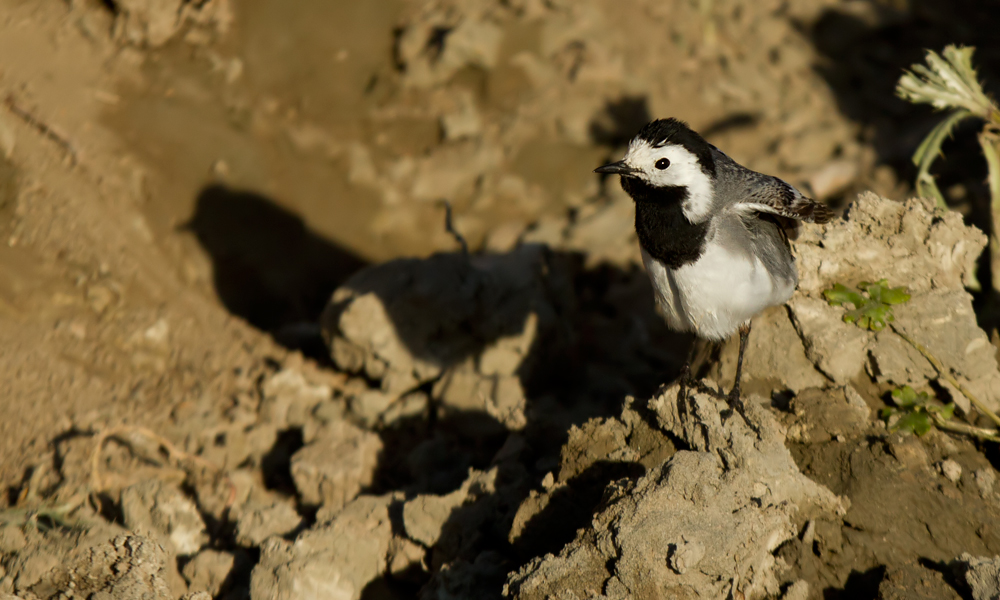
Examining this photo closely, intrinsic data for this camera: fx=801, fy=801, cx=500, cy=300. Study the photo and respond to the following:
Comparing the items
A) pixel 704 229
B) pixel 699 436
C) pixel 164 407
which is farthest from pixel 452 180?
pixel 699 436

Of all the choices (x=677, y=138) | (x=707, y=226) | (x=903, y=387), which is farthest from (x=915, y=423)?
(x=677, y=138)

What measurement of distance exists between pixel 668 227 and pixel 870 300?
1248 mm

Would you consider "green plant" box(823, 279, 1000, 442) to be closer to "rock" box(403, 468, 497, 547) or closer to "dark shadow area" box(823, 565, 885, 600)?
"dark shadow area" box(823, 565, 885, 600)

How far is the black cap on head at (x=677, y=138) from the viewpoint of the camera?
4191 mm

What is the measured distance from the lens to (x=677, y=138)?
4.19m

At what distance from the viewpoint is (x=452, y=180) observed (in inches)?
310

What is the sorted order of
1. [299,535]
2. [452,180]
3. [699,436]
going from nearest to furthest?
[699,436] → [299,535] → [452,180]

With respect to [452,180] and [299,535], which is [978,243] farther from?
[452,180]

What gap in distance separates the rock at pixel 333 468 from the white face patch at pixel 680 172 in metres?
2.51

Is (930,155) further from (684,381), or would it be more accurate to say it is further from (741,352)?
(684,381)

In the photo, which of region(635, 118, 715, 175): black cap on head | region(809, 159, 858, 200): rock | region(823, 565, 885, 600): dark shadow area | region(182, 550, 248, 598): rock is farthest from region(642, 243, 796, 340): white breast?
region(809, 159, 858, 200): rock

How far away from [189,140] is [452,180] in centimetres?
242

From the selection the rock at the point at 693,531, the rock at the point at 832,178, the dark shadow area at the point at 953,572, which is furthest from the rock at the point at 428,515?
the rock at the point at 832,178

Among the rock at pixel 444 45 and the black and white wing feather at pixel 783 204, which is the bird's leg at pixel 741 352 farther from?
the rock at pixel 444 45
